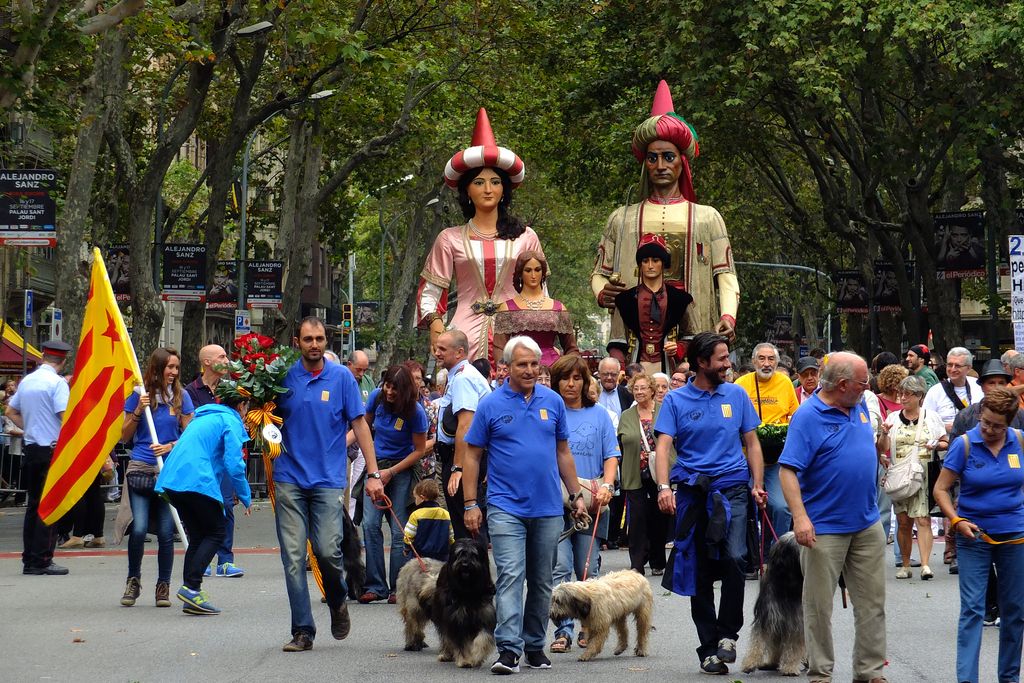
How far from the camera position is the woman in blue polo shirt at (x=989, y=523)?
8602 mm

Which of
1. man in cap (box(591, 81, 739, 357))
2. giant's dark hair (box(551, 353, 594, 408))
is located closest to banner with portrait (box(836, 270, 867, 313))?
man in cap (box(591, 81, 739, 357))

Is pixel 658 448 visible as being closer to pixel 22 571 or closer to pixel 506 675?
pixel 506 675

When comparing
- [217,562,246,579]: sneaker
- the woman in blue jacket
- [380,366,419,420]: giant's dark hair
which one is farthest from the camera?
[217,562,246,579]: sneaker

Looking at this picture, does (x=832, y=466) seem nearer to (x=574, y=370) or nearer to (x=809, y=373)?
(x=574, y=370)

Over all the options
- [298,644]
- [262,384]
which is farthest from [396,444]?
[262,384]

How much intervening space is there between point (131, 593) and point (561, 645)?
3772 mm

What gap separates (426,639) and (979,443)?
12.3 feet

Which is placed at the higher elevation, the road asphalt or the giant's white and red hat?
the giant's white and red hat

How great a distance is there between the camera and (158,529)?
12672 mm

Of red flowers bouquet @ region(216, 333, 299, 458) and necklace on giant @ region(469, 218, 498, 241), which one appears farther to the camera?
necklace on giant @ region(469, 218, 498, 241)

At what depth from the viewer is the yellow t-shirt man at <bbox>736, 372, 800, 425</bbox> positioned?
12969mm

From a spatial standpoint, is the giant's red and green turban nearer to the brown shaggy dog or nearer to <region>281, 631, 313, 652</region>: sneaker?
the brown shaggy dog

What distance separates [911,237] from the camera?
30.3 metres

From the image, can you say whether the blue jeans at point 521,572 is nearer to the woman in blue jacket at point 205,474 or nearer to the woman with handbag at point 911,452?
the woman in blue jacket at point 205,474
